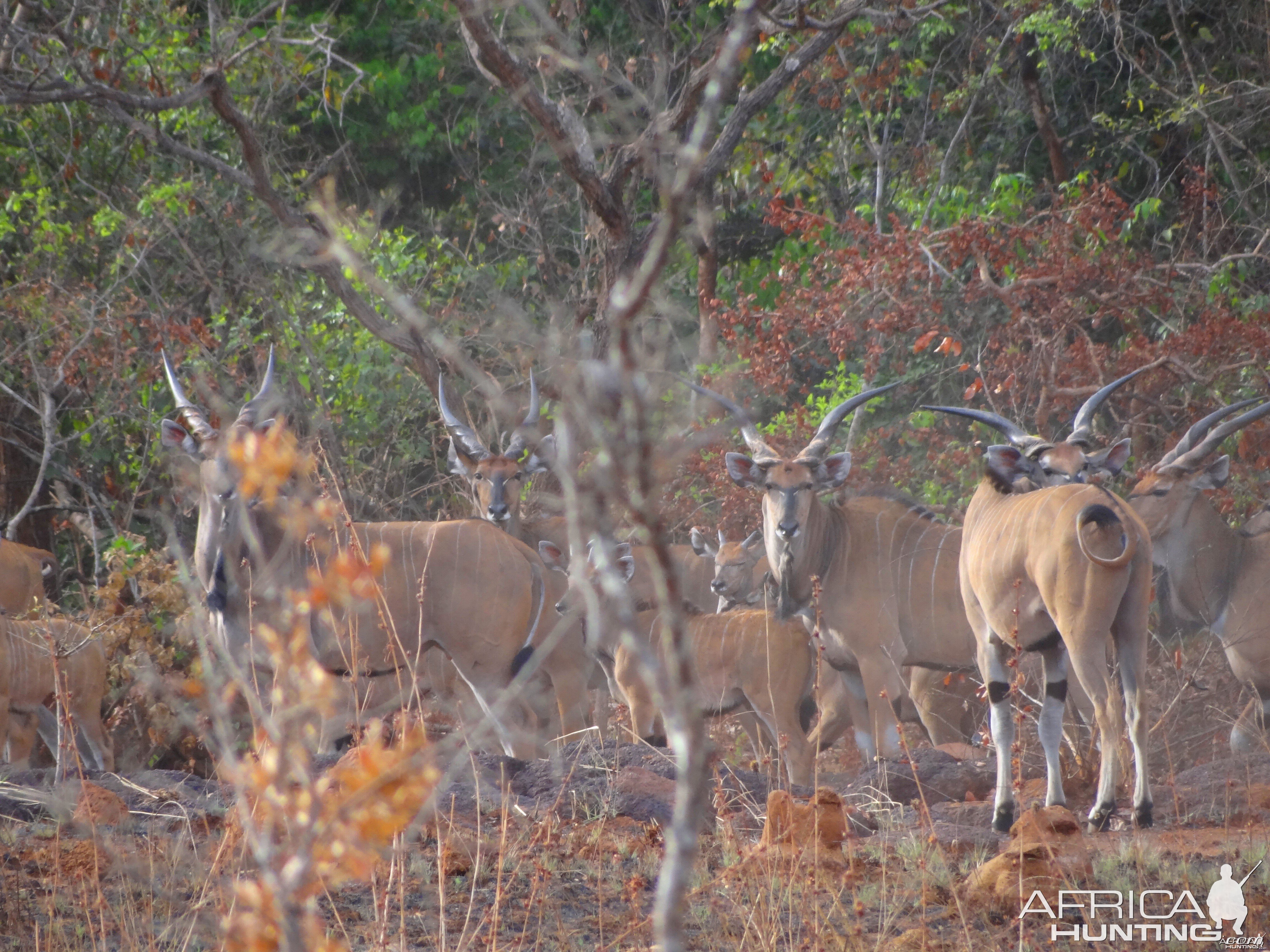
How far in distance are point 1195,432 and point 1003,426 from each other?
126cm

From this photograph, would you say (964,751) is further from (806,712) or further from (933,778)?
(933,778)

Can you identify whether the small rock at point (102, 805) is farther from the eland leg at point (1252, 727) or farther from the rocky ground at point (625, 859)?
the eland leg at point (1252, 727)

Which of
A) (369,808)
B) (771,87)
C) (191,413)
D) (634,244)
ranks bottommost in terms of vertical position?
(369,808)

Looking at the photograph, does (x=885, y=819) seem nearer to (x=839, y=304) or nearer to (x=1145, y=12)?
(x=839, y=304)

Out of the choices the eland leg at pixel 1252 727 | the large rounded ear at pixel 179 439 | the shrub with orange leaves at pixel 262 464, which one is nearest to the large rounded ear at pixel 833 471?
the eland leg at pixel 1252 727

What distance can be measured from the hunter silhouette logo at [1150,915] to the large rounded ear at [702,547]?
161 inches

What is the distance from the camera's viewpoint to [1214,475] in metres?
6.68

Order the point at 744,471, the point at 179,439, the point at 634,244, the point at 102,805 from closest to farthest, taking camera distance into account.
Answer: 1. the point at 102,805
2. the point at 179,439
3. the point at 744,471
4. the point at 634,244

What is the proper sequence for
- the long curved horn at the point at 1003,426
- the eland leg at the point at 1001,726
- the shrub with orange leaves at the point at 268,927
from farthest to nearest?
the long curved horn at the point at 1003,426
the eland leg at the point at 1001,726
the shrub with orange leaves at the point at 268,927

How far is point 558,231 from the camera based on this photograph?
12.2 meters

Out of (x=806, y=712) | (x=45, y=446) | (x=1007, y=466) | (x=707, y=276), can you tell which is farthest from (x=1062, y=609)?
(x=707, y=276)

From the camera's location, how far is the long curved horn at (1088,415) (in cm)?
609

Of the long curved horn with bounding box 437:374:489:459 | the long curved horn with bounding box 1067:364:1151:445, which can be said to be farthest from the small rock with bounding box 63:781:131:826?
the long curved horn with bounding box 1067:364:1151:445

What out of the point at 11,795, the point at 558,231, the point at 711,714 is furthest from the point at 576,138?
the point at 558,231
